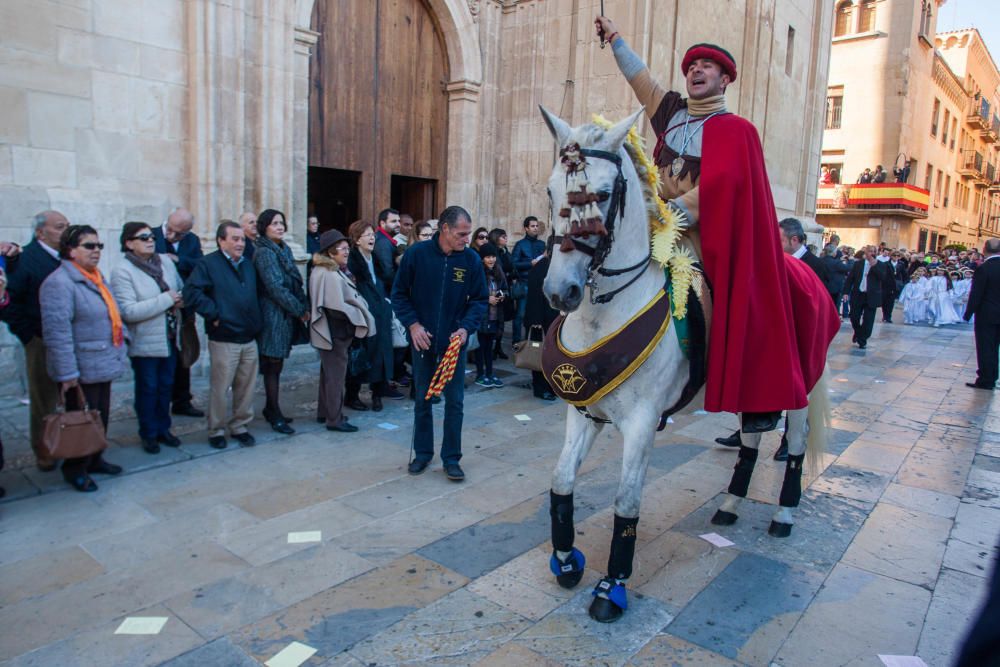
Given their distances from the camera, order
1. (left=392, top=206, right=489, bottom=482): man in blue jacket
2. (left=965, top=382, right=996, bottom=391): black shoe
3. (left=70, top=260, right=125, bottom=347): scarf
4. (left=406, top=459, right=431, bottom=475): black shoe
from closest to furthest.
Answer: (left=70, top=260, right=125, bottom=347): scarf < (left=392, top=206, right=489, bottom=482): man in blue jacket < (left=406, top=459, right=431, bottom=475): black shoe < (left=965, top=382, right=996, bottom=391): black shoe

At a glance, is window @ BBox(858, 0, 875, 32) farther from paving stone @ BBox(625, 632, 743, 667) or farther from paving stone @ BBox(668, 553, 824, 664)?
paving stone @ BBox(625, 632, 743, 667)

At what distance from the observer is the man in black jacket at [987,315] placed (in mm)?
9352

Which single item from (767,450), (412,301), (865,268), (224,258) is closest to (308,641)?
(412,301)

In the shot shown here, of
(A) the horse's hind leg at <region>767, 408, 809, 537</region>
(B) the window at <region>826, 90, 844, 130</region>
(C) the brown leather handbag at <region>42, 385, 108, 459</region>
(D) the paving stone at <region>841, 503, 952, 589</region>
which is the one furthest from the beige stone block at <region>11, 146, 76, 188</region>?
(B) the window at <region>826, 90, 844, 130</region>

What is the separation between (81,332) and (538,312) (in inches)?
170

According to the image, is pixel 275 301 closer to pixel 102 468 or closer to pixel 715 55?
pixel 102 468

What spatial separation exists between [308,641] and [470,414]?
157 inches

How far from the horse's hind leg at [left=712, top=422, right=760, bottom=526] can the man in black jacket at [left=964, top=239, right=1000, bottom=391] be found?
7051 mm

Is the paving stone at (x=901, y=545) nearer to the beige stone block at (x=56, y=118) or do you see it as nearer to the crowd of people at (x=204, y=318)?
the crowd of people at (x=204, y=318)

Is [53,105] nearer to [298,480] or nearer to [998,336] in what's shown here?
[298,480]

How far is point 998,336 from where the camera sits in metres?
9.48

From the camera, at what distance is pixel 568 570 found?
3.38 m

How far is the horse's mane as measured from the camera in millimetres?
3172

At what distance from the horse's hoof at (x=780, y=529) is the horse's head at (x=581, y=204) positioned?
2417mm
